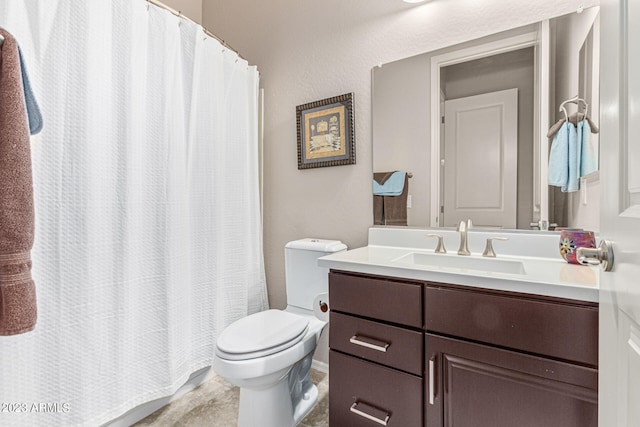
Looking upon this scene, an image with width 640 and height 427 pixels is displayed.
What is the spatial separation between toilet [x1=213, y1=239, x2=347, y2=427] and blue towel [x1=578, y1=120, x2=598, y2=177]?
43.7 inches

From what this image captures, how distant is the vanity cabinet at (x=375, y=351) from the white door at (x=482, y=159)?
0.61 metres

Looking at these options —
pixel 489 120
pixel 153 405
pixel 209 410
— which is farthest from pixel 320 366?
pixel 489 120

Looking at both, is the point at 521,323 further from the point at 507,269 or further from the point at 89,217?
the point at 89,217

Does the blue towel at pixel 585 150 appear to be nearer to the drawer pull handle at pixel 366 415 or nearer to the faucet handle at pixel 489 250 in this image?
the faucet handle at pixel 489 250

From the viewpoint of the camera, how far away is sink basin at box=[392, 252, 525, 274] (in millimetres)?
1223

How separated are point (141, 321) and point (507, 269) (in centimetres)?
158

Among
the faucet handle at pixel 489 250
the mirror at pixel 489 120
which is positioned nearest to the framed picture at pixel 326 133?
the mirror at pixel 489 120

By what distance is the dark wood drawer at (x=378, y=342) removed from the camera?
3.52 ft

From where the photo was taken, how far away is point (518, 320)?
907 mm

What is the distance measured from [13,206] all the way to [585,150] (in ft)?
6.13

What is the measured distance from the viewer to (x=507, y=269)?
1.23 m

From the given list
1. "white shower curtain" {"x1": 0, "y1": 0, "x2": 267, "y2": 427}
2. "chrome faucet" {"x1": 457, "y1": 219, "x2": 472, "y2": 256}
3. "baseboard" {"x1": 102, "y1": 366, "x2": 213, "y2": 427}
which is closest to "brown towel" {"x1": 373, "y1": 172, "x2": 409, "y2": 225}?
"chrome faucet" {"x1": 457, "y1": 219, "x2": 472, "y2": 256}

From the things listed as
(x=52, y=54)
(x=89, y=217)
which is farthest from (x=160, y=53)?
(x=89, y=217)

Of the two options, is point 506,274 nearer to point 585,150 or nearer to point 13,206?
point 585,150
